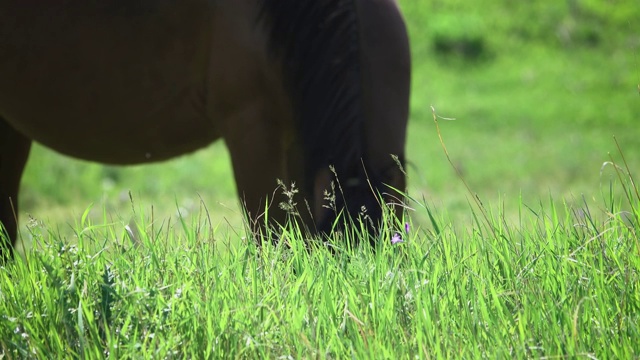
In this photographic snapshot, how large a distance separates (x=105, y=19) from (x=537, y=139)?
8.68 m

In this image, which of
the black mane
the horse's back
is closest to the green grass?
the black mane

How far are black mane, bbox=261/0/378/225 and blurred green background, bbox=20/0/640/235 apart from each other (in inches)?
149

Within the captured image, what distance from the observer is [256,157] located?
316 centimetres

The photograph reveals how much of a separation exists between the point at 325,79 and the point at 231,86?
0.40m

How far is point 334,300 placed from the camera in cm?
221

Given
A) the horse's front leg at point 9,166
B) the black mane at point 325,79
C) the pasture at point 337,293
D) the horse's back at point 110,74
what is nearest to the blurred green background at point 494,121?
the horse's front leg at point 9,166

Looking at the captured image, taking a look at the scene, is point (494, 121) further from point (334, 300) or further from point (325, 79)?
point (334, 300)

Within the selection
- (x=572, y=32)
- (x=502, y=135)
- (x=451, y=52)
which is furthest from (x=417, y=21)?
(x=502, y=135)

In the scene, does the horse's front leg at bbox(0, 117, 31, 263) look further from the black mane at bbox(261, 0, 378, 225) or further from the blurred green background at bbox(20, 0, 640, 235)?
the blurred green background at bbox(20, 0, 640, 235)

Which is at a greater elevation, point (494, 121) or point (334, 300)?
point (334, 300)

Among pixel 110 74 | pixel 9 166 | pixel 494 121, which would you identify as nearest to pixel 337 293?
pixel 110 74

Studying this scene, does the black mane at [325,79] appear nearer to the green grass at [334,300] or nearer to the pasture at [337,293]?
the pasture at [337,293]

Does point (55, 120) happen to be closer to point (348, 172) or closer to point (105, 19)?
point (105, 19)

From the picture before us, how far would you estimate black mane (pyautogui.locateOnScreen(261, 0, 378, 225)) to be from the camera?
A: 2.99 metres
